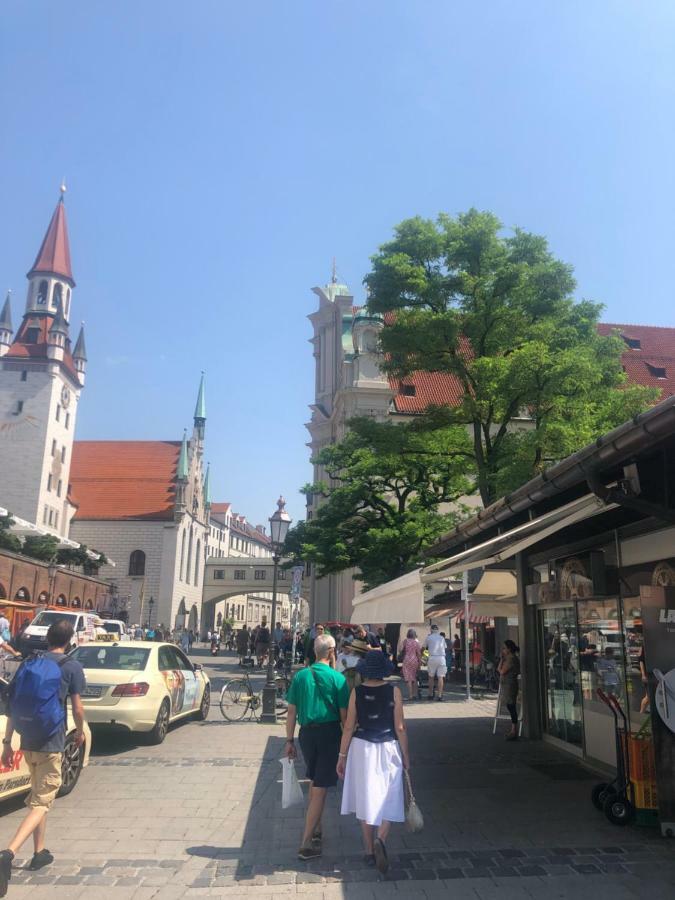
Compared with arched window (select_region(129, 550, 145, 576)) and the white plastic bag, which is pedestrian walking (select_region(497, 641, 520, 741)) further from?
arched window (select_region(129, 550, 145, 576))

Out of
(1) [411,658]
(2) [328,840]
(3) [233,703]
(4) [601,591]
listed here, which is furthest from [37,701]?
(1) [411,658]

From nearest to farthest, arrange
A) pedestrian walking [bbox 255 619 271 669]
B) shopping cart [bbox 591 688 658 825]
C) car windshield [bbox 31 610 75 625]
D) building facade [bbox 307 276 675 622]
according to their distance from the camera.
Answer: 1. shopping cart [bbox 591 688 658 825]
2. car windshield [bbox 31 610 75 625]
3. pedestrian walking [bbox 255 619 271 669]
4. building facade [bbox 307 276 675 622]

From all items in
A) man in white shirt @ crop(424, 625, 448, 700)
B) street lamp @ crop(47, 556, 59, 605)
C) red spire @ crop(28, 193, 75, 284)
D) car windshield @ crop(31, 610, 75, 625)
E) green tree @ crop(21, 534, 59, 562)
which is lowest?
man in white shirt @ crop(424, 625, 448, 700)

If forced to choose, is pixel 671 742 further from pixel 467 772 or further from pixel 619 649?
pixel 467 772

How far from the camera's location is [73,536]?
261 feet

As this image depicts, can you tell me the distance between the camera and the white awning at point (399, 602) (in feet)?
25.8

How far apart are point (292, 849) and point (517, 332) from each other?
15565 millimetres

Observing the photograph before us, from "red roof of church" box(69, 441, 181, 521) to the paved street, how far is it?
72.9 m

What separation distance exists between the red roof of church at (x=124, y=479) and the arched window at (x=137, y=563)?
4.21 meters

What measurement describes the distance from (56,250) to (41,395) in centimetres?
1850

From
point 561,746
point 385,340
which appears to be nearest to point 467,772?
point 561,746

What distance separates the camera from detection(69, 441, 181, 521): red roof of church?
80.7 meters

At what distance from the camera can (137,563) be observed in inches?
3063

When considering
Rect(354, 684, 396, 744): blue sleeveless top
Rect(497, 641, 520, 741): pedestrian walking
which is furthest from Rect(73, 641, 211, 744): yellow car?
Rect(354, 684, 396, 744): blue sleeveless top
